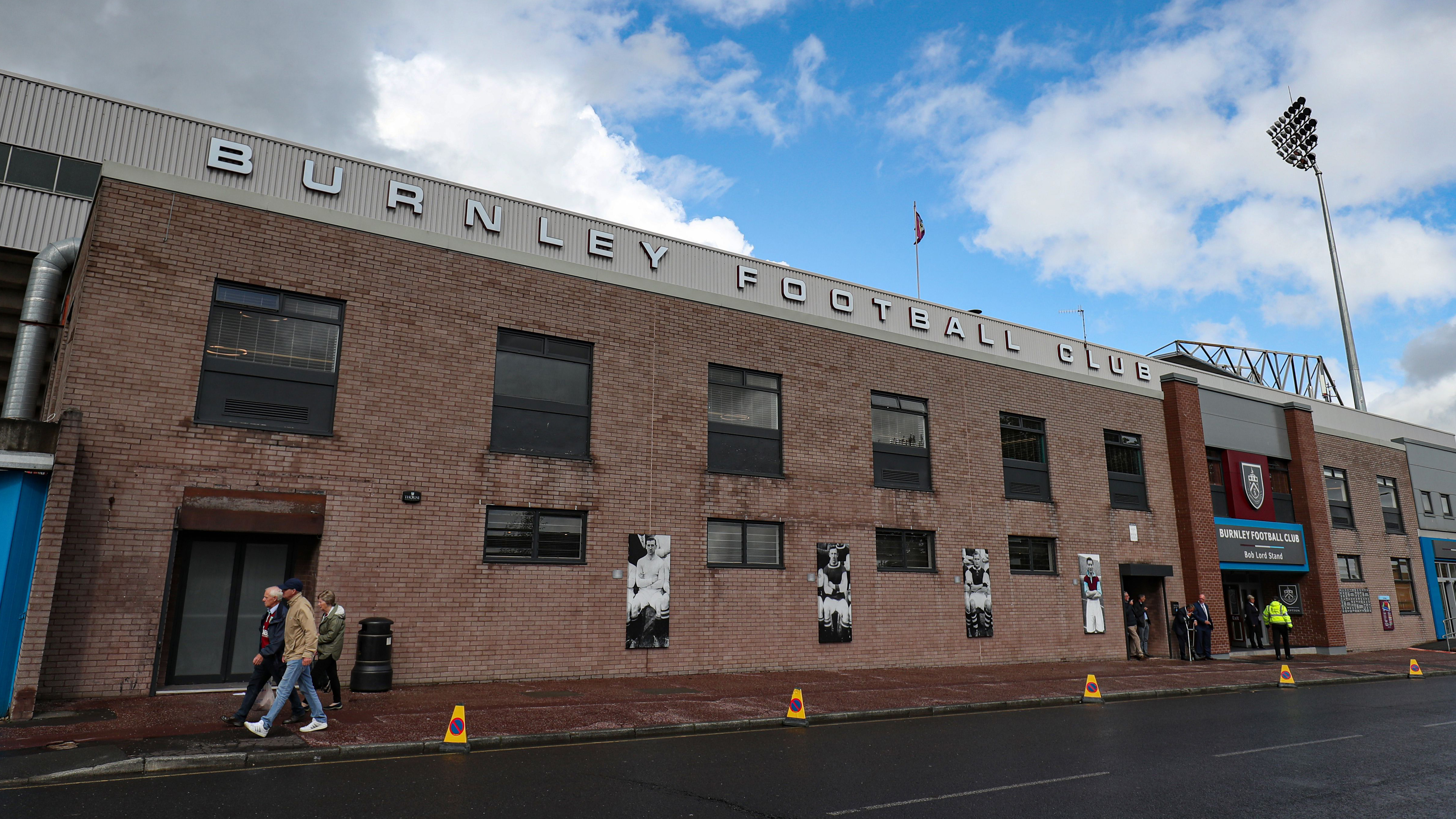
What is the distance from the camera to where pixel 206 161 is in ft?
44.5

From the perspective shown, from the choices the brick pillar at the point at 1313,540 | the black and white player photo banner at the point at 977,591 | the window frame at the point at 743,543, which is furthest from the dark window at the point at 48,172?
the brick pillar at the point at 1313,540

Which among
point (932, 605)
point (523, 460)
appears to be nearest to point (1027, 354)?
point (932, 605)

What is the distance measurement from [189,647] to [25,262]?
12.2 meters

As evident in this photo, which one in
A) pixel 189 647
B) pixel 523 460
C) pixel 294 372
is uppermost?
pixel 294 372

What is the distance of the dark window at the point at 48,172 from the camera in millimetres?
17156

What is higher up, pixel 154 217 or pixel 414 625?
pixel 154 217

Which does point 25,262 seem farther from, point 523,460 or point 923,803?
point 923,803

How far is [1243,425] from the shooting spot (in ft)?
90.4

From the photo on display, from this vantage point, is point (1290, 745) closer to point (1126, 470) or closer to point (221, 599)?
point (221, 599)

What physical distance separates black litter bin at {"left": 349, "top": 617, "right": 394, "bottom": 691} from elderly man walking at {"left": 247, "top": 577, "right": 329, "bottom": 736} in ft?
8.68

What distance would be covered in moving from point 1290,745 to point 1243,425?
66.8ft

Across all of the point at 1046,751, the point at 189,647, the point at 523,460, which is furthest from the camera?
the point at 523,460

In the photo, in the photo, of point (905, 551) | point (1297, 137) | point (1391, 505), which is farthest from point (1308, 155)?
point (905, 551)

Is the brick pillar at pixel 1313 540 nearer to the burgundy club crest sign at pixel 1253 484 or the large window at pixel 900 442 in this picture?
the burgundy club crest sign at pixel 1253 484
